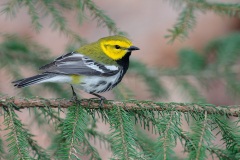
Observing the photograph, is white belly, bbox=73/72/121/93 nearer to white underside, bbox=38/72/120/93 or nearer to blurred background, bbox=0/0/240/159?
white underside, bbox=38/72/120/93

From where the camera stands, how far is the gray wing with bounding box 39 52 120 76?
11.6 feet

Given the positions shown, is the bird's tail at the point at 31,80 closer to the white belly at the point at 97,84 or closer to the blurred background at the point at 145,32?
the white belly at the point at 97,84

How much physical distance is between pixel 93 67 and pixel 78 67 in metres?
0.15

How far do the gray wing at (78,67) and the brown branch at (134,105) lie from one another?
2.37ft

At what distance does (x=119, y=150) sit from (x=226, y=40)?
3.03 meters

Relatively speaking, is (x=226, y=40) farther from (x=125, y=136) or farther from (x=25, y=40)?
(x=125, y=136)

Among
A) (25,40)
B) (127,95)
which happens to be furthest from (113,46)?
(25,40)

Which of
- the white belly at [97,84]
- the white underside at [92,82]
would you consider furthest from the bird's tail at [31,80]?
the white belly at [97,84]

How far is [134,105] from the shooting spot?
2654mm

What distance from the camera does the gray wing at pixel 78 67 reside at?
3.53 m

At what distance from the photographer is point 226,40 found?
508 cm

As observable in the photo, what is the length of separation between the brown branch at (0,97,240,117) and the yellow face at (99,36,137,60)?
1.13m

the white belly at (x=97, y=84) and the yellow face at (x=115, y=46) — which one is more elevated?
the yellow face at (x=115, y=46)

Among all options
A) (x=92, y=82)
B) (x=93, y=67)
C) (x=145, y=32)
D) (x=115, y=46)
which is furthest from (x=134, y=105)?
(x=145, y=32)
